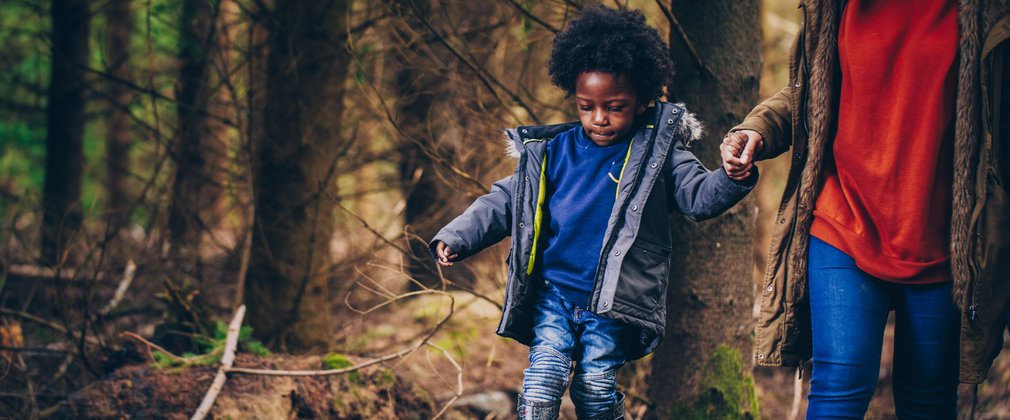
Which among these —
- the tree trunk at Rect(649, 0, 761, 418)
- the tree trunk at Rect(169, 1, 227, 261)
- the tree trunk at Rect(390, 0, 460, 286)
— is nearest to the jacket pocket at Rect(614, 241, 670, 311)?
the tree trunk at Rect(649, 0, 761, 418)

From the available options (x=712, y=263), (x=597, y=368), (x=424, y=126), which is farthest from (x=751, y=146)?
(x=424, y=126)

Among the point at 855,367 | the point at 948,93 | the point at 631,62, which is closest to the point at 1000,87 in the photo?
the point at 948,93

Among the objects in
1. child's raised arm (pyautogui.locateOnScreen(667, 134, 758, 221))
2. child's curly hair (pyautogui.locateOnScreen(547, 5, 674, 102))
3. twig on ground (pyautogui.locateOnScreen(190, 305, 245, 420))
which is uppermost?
child's curly hair (pyautogui.locateOnScreen(547, 5, 674, 102))

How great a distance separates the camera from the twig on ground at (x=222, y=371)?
15.0ft

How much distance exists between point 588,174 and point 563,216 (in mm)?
187

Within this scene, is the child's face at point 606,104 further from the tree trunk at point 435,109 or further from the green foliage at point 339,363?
the green foliage at point 339,363

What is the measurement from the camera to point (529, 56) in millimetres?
6715

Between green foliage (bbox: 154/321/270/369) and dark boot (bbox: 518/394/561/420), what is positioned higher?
dark boot (bbox: 518/394/561/420)

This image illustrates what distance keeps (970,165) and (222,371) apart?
143 inches

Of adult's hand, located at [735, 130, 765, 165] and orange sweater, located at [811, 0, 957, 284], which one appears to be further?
adult's hand, located at [735, 130, 765, 165]

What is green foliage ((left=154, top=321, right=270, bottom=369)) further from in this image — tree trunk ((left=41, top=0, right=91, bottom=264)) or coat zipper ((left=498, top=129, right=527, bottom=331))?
tree trunk ((left=41, top=0, right=91, bottom=264))

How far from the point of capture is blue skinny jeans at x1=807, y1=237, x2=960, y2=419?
2.99 metres

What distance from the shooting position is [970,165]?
2863mm

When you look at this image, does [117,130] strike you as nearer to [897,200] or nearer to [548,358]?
[548,358]
